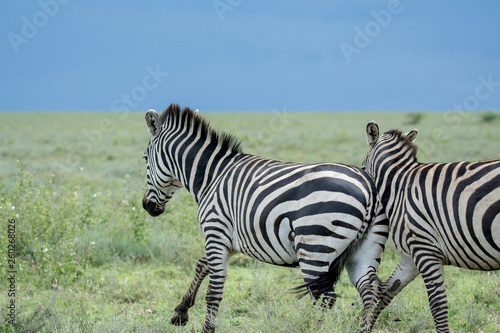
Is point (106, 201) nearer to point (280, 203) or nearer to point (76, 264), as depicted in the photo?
point (76, 264)

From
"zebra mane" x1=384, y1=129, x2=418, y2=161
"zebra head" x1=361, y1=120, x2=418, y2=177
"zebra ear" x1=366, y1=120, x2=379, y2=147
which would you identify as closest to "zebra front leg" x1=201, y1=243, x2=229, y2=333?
"zebra head" x1=361, y1=120, x2=418, y2=177

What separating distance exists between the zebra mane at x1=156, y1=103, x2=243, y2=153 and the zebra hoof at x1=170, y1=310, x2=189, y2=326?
5.85 ft

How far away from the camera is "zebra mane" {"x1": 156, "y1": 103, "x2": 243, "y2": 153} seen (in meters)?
5.42

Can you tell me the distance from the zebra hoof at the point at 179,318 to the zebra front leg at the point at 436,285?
250 cm

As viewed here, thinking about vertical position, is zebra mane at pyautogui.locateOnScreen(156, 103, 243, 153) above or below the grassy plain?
above

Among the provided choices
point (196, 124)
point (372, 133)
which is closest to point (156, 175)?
point (196, 124)

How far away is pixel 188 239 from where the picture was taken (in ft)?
26.2

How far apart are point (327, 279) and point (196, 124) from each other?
2219 millimetres

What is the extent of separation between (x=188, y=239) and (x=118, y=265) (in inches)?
42.9

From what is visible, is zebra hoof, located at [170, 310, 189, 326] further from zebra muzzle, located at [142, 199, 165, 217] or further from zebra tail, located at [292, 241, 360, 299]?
zebra tail, located at [292, 241, 360, 299]

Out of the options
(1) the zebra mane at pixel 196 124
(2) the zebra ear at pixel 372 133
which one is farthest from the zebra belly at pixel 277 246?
(2) the zebra ear at pixel 372 133

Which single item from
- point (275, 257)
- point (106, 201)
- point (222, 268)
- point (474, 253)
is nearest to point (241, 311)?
point (222, 268)

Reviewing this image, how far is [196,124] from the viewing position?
5.53 meters

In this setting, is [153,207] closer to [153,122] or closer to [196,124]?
[153,122]
